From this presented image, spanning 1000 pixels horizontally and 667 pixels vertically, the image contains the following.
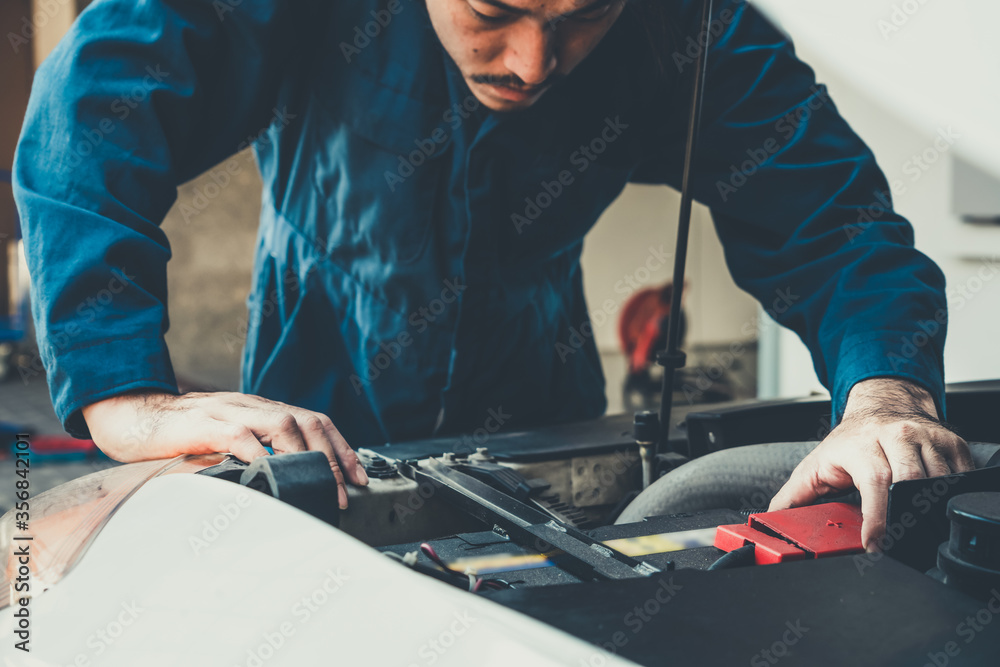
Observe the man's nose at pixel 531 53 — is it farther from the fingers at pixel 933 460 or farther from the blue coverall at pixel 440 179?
the fingers at pixel 933 460

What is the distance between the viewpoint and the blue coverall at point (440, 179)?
106cm

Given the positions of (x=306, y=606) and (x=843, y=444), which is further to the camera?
(x=843, y=444)

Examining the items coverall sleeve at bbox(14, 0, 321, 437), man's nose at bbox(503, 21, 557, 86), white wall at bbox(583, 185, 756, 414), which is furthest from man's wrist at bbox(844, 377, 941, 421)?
white wall at bbox(583, 185, 756, 414)

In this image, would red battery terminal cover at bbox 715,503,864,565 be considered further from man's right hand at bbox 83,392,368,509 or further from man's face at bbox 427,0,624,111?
man's face at bbox 427,0,624,111

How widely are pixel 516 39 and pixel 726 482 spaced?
625 mm

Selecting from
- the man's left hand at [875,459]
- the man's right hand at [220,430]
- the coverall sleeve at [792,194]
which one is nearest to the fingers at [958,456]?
the man's left hand at [875,459]

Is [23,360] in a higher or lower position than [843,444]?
lower

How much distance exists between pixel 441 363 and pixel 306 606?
0.88 meters

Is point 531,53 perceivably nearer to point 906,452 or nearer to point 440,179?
point 440,179

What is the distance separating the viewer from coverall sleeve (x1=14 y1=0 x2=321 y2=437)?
0.91 meters

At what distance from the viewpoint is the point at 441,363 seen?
1390 millimetres

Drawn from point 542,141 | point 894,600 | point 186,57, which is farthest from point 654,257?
point 894,600

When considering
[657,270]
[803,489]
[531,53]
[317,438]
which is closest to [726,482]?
[803,489]

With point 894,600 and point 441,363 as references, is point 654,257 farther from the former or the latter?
point 894,600
